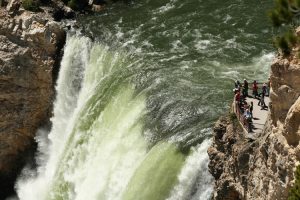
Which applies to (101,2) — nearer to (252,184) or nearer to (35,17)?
(35,17)

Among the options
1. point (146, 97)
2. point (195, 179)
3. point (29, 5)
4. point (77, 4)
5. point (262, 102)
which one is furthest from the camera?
point (77, 4)

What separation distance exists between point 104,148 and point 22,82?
8.72 metres

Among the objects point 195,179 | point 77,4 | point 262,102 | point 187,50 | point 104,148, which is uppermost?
point 262,102

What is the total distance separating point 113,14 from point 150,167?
1873 cm

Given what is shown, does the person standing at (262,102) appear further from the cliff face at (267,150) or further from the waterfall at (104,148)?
the waterfall at (104,148)

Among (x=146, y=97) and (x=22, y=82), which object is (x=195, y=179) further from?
(x=22, y=82)

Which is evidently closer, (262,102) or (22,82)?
(262,102)

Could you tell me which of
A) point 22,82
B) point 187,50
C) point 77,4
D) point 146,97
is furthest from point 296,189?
point 77,4

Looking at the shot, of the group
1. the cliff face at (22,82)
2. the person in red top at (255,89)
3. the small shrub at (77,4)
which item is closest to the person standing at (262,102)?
the person in red top at (255,89)

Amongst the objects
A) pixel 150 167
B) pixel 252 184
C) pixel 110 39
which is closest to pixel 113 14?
pixel 110 39

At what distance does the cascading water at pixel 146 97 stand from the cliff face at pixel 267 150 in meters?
1.36

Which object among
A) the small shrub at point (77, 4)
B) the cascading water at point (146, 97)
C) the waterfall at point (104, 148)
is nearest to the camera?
the waterfall at point (104, 148)

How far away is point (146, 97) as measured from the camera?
29.7 meters

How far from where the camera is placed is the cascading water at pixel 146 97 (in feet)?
84.8
